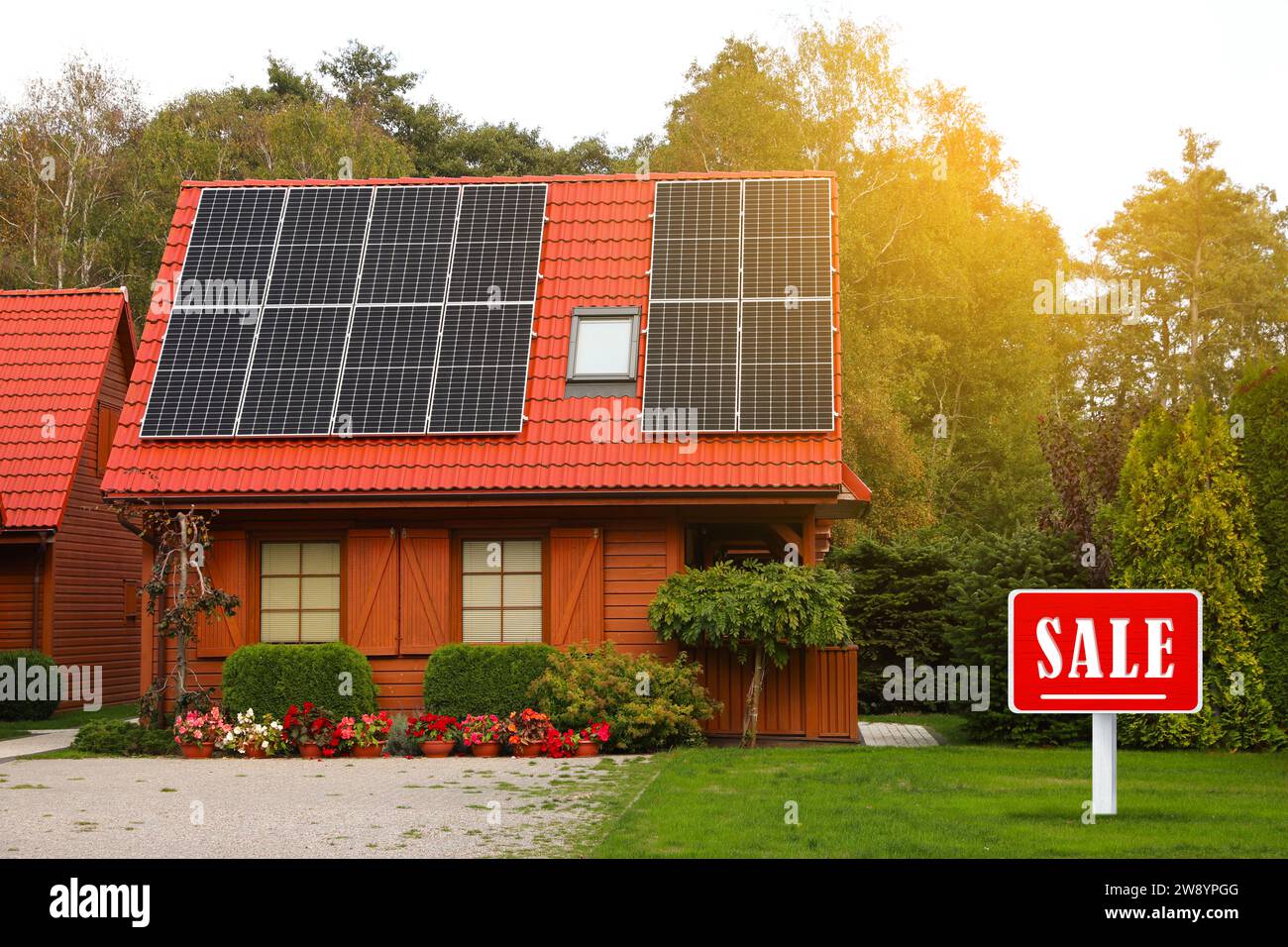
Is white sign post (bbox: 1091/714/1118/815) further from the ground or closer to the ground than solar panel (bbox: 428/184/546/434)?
closer to the ground

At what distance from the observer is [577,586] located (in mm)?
17766

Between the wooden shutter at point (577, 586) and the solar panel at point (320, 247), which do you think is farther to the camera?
the solar panel at point (320, 247)

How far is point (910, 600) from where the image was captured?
24531 mm

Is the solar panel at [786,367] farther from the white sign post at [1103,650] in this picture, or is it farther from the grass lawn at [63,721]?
the grass lawn at [63,721]

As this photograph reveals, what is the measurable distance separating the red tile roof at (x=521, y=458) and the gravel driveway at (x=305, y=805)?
3.44m

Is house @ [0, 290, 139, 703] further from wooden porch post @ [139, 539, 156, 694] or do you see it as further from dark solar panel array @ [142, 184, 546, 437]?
dark solar panel array @ [142, 184, 546, 437]

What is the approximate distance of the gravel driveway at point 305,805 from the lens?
9953 millimetres

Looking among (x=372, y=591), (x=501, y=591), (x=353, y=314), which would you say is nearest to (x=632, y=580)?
(x=501, y=591)

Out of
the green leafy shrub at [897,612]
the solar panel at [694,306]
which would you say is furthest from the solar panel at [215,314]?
the green leafy shrub at [897,612]

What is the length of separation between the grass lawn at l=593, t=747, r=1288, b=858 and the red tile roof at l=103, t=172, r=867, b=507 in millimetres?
3514

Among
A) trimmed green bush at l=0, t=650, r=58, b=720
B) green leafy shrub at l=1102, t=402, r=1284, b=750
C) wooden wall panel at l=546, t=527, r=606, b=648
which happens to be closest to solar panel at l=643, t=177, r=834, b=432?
wooden wall panel at l=546, t=527, r=606, b=648

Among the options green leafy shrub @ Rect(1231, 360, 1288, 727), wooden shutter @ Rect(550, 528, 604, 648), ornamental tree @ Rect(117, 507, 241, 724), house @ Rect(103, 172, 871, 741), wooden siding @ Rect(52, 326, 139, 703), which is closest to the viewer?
green leafy shrub @ Rect(1231, 360, 1288, 727)

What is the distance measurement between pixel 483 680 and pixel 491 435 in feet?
10.4

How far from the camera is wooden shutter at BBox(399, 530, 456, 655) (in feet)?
58.5
